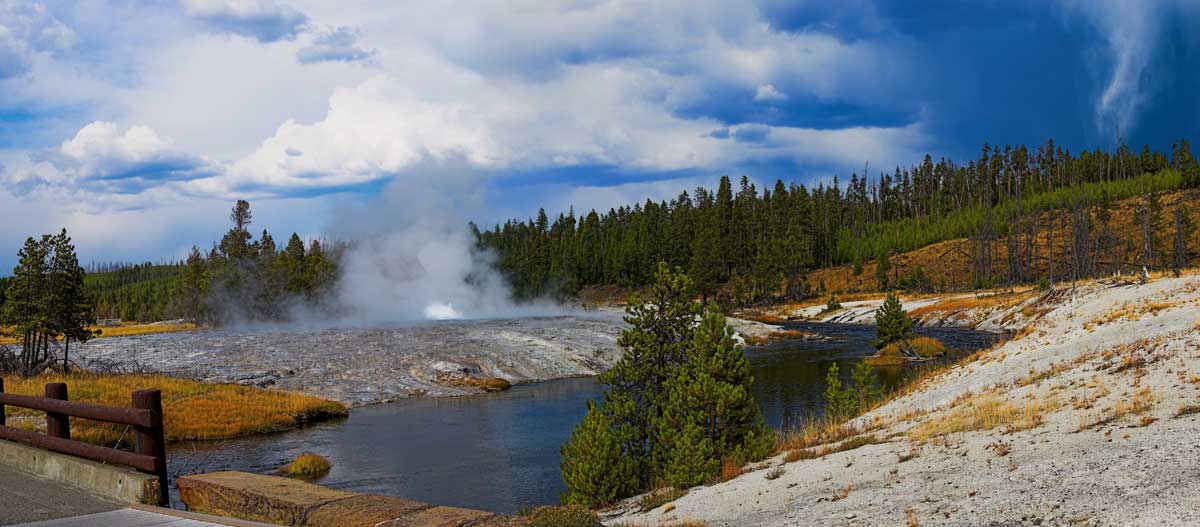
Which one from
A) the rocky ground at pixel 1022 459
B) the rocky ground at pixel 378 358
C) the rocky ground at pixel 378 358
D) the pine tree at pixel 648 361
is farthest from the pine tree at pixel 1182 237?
the pine tree at pixel 648 361

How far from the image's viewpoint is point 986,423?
17750 mm

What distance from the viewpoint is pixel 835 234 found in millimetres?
174750

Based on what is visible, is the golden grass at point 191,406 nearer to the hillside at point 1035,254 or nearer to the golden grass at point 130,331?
the golden grass at point 130,331

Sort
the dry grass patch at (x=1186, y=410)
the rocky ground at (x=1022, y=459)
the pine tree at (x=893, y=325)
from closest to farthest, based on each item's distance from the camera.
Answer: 1. the rocky ground at (x=1022, y=459)
2. the dry grass patch at (x=1186, y=410)
3. the pine tree at (x=893, y=325)

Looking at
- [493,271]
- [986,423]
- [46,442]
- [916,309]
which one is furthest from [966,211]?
[46,442]

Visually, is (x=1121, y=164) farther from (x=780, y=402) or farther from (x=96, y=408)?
(x=96, y=408)

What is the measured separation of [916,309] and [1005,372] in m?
63.5

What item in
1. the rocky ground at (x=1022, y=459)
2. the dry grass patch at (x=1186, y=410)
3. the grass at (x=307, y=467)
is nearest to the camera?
the rocky ground at (x=1022, y=459)

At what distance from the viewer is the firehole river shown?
→ 2439 cm

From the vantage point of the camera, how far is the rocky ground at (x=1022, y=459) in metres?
10.7

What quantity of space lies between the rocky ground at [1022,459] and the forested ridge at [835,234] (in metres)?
92.9

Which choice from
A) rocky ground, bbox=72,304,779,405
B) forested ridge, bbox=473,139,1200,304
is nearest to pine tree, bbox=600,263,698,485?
rocky ground, bbox=72,304,779,405

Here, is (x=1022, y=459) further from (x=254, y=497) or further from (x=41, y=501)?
(x=41, y=501)

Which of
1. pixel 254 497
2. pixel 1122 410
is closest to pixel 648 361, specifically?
pixel 1122 410
